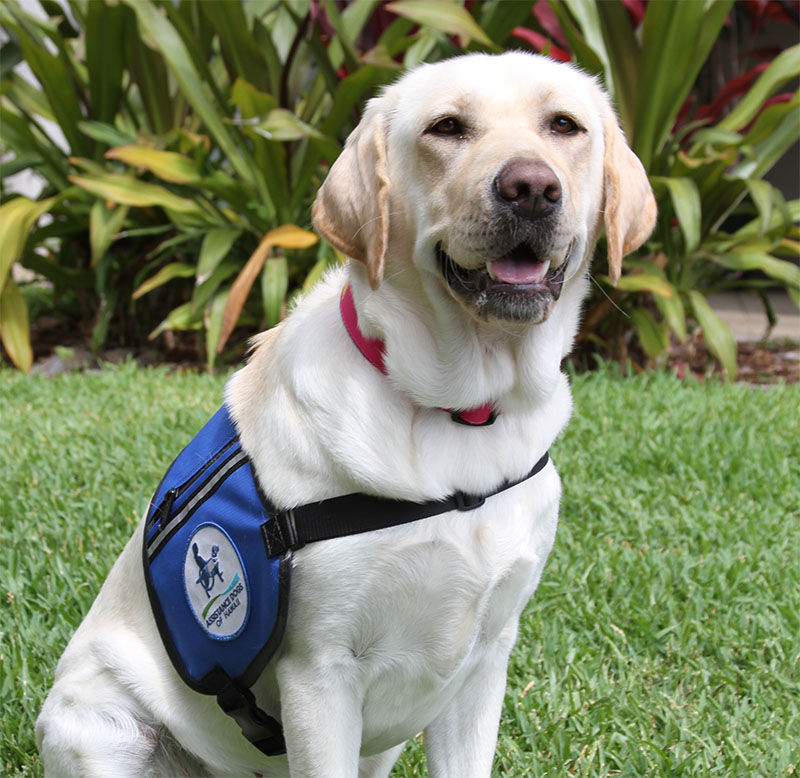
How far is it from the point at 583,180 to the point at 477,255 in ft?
1.05

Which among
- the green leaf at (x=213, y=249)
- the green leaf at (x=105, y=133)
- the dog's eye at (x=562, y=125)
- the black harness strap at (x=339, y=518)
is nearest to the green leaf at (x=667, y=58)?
the green leaf at (x=213, y=249)

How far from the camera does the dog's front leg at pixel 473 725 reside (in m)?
1.90

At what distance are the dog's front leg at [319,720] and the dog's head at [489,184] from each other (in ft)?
2.23

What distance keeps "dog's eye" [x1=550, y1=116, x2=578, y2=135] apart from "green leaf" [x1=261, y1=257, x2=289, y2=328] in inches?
125

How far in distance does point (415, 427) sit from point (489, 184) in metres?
0.45

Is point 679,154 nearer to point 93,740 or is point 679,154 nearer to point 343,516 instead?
point 343,516

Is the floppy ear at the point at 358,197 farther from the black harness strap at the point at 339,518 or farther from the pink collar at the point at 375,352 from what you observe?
the black harness strap at the point at 339,518

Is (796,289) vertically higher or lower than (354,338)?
lower

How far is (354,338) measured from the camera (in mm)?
1765

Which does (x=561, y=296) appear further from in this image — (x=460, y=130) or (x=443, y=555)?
(x=443, y=555)

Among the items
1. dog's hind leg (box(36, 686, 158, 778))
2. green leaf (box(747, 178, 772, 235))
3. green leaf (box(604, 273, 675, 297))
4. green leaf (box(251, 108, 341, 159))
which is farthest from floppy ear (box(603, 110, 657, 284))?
green leaf (box(251, 108, 341, 159))

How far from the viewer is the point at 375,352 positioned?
1.73m

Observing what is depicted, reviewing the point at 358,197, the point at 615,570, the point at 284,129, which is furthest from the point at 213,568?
the point at 284,129

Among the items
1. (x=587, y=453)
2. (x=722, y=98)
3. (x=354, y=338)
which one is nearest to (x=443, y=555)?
(x=354, y=338)
